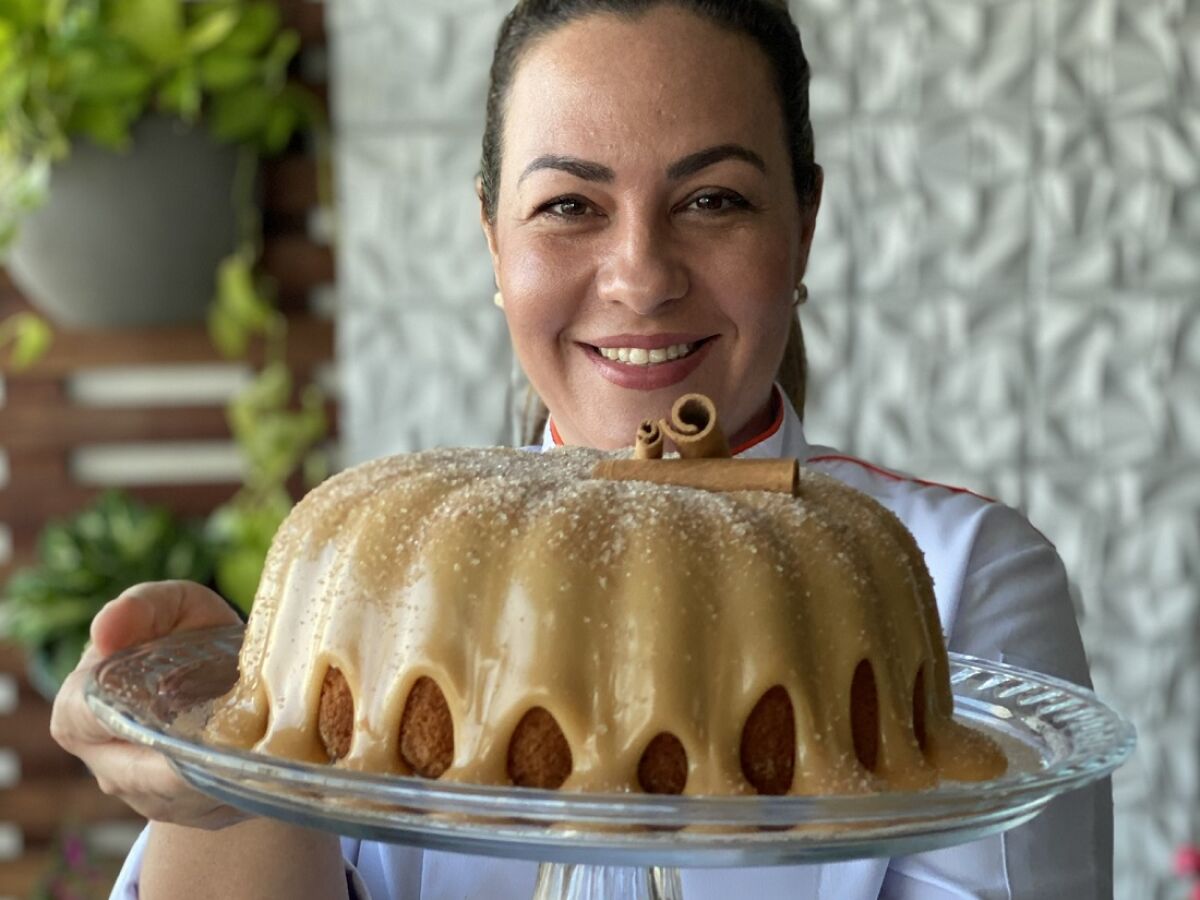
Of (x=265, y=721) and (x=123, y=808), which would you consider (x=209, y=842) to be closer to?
(x=265, y=721)

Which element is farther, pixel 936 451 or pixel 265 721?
pixel 936 451

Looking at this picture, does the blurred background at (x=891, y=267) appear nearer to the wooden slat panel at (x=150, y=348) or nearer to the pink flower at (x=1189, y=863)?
the wooden slat panel at (x=150, y=348)

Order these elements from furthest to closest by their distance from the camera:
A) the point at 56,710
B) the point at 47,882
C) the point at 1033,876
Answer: the point at 47,882
the point at 1033,876
the point at 56,710

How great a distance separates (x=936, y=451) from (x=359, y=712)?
1948 millimetres

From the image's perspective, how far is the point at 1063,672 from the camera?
117 centimetres

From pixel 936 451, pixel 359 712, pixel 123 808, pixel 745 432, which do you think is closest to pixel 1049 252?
pixel 936 451

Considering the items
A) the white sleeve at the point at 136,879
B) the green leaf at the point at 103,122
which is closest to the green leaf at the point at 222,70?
the green leaf at the point at 103,122

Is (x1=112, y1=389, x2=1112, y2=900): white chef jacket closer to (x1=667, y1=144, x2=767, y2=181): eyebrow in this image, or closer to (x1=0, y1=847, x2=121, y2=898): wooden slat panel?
(x1=667, y1=144, x2=767, y2=181): eyebrow

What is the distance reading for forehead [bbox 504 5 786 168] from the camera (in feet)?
3.63

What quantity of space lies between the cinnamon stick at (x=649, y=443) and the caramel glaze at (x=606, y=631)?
0.09 ft

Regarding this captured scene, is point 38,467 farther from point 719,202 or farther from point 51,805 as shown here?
point 719,202

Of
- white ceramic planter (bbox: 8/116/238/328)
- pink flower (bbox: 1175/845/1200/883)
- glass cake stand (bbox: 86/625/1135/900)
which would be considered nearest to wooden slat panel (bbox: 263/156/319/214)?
white ceramic planter (bbox: 8/116/238/328)

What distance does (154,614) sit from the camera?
89 centimetres

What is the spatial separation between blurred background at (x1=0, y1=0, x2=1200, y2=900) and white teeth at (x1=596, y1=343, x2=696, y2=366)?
137cm
